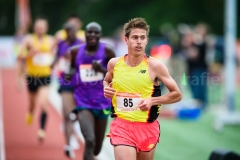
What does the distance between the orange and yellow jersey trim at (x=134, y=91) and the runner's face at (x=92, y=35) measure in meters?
2.08

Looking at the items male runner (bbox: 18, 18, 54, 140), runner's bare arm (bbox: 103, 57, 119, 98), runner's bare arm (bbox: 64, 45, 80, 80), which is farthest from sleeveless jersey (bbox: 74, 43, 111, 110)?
male runner (bbox: 18, 18, 54, 140)

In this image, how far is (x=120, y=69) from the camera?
21.4 ft

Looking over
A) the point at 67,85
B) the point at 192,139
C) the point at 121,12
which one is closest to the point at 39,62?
the point at 67,85

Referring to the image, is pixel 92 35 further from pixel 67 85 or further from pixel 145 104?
pixel 145 104

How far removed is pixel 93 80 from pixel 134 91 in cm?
226

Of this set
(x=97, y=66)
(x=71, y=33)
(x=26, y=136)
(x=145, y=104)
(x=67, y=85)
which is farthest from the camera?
(x=26, y=136)

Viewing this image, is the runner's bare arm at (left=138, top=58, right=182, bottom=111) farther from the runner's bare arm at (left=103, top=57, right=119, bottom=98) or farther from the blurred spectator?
the blurred spectator

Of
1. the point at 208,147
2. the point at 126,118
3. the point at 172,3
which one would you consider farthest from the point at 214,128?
the point at 172,3

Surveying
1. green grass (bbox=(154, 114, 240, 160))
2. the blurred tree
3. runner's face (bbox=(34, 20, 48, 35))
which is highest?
the blurred tree

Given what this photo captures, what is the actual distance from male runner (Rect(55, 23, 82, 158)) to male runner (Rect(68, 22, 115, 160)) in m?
1.37

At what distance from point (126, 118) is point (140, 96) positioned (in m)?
0.28

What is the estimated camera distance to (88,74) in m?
8.66

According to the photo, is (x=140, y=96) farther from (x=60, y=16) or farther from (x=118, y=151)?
(x=60, y=16)

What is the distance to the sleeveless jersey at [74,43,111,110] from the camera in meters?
8.60
